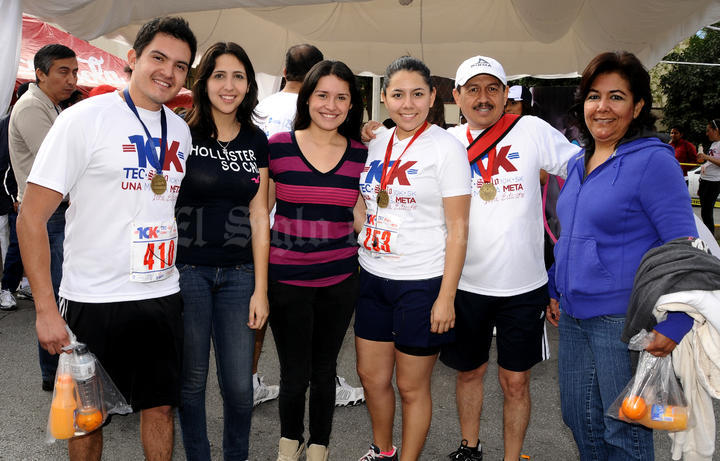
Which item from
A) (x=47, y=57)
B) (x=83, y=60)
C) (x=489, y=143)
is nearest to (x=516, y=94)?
(x=489, y=143)

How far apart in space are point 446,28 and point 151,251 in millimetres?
6079

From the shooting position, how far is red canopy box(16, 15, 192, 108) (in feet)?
29.9

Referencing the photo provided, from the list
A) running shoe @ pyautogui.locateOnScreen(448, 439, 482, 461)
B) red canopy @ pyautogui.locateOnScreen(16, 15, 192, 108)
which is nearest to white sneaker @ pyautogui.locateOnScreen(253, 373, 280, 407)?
running shoe @ pyautogui.locateOnScreen(448, 439, 482, 461)

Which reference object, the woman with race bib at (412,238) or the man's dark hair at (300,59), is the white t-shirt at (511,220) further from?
the man's dark hair at (300,59)

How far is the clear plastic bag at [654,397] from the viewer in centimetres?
190

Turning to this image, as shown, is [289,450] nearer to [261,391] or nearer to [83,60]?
[261,391]

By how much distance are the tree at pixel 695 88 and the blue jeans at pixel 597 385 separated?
3014 cm

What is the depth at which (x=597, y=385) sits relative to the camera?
86.4 inches

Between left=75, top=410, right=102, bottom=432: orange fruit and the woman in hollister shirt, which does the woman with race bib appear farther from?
left=75, top=410, right=102, bottom=432: orange fruit

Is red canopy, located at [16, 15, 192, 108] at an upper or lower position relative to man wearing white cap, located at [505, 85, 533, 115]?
upper

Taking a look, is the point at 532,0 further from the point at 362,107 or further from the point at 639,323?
the point at 639,323

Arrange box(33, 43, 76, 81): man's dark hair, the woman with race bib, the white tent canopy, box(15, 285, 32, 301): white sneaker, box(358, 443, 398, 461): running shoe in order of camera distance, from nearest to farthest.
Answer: the woman with race bib, box(358, 443, 398, 461): running shoe, box(33, 43, 76, 81): man's dark hair, the white tent canopy, box(15, 285, 32, 301): white sneaker

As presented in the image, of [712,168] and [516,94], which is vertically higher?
[516,94]

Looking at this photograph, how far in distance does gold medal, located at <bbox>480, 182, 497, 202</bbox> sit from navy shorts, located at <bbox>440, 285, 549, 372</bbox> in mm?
450
